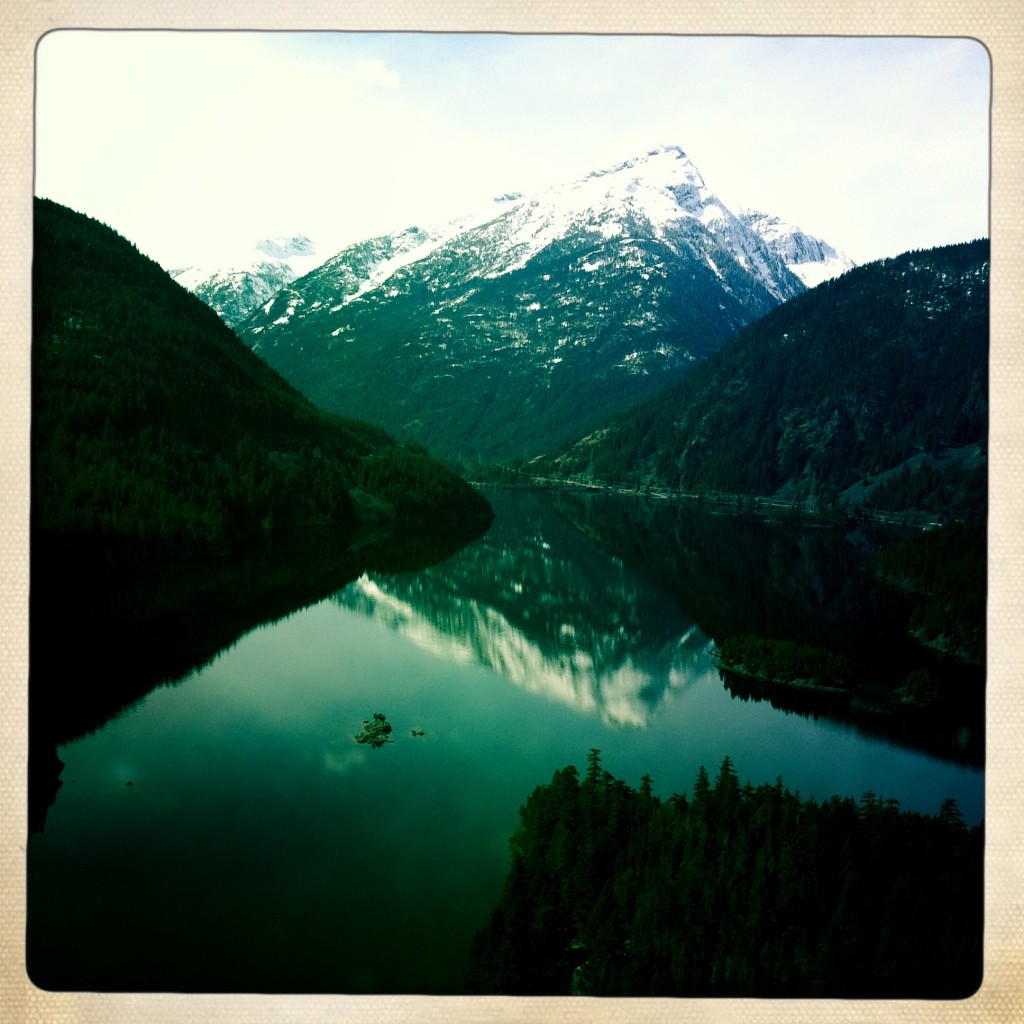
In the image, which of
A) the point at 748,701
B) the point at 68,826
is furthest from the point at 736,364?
the point at 68,826

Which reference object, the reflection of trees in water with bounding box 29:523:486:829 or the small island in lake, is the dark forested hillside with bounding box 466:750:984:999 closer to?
the small island in lake

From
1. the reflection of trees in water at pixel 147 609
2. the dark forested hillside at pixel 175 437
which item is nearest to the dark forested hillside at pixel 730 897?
the reflection of trees in water at pixel 147 609

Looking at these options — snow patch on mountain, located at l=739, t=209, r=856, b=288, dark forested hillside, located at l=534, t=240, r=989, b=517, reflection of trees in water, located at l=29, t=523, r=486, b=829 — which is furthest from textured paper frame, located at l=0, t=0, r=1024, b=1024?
snow patch on mountain, located at l=739, t=209, r=856, b=288

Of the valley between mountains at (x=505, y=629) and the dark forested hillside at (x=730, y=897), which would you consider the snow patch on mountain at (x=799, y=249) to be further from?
the dark forested hillside at (x=730, y=897)

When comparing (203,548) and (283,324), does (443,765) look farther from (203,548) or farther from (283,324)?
(283,324)

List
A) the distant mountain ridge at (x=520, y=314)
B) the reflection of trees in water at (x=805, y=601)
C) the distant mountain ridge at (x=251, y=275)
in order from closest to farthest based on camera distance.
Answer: the reflection of trees in water at (x=805, y=601) → the distant mountain ridge at (x=251, y=275) → the distant mountain ridge at (x=520, y=314)

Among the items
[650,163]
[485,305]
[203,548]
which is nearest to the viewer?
[650,163]

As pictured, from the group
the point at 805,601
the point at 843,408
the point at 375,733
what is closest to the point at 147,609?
the point at 375,733
